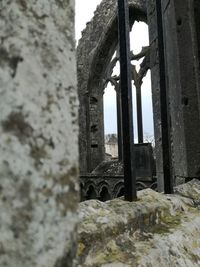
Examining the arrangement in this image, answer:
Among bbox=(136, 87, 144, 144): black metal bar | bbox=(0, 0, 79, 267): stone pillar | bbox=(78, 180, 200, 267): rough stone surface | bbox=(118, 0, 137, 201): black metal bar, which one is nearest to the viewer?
bbox=(0, 0, 79, 267): stone pillar

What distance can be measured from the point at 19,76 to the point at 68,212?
0.83 ft

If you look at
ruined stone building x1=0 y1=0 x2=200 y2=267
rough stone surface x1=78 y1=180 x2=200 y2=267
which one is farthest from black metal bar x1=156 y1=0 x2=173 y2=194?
ruined stone building x1=0 y1=0 x2=200 y2=267

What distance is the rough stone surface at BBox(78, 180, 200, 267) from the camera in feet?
2.86

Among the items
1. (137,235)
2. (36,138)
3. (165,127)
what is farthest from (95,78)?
(36,138)

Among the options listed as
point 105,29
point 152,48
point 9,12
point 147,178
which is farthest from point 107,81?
point 9,12

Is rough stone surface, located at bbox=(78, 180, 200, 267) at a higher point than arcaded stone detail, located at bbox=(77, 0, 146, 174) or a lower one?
lower

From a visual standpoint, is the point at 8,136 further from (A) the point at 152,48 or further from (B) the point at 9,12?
(A) the point at 152,48

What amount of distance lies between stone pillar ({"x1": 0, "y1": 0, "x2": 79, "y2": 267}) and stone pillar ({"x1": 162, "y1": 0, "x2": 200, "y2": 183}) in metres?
1.63

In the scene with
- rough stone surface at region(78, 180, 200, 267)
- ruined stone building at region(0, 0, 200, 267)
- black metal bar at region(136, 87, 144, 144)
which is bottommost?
rough stone surface at region(78, 180, 200, 267)

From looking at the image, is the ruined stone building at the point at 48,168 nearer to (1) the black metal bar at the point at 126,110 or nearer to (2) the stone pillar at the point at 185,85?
(1) the black metal bar at the point at 126,110

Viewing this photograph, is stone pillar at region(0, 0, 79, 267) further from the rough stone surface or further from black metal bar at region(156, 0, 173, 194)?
black metal bar at region(156, 0, 173, 194)

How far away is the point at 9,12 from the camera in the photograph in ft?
1.72

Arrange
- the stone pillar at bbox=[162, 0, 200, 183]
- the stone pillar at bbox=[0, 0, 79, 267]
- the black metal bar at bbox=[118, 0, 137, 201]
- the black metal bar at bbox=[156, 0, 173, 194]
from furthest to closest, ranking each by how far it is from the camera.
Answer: the stone pillar at bbox=[162, 0, 200, 183], the black metal bar at bbox=[156, 0, 173, 194], the black metal bar at bbox=[118, 0, 137, 201], the stone pillar at bbox=[0, 0, 79, 267]

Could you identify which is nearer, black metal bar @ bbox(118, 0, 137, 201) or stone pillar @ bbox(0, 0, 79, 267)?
stone pillar @ bbox(0, 0, 79, 267)
